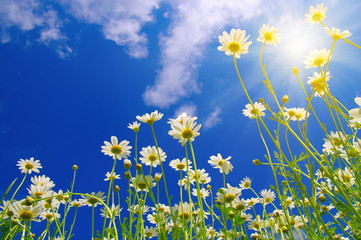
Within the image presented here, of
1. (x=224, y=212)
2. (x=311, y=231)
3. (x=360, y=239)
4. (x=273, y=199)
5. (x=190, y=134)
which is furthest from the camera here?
(x=273, y=199)

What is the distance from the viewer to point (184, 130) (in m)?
1.91

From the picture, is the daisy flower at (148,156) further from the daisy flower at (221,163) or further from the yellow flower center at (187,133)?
the yellow flower center at (187,133)

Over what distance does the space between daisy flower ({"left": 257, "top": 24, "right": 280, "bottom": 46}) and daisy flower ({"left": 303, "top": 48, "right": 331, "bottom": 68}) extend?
32cm

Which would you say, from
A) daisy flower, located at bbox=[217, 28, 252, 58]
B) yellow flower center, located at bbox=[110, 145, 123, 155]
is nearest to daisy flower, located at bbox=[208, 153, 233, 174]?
yellow flower center, located at bbox=[110, 145, 123, 155]

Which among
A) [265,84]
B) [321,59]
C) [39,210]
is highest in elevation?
[321,59]

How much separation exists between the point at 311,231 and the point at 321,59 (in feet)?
4.66

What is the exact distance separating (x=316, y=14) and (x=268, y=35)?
1.44 feet

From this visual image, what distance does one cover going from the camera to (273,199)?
348 centimetres

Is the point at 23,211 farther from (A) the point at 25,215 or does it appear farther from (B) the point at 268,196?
(B) the point at 268,196

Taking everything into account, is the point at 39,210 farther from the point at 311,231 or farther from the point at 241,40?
the point at 241,40

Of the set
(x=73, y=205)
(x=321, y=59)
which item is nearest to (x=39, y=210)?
(x=73, y=205)

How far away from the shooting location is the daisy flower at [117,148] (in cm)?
259

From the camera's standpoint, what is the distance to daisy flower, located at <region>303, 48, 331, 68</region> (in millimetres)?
2127

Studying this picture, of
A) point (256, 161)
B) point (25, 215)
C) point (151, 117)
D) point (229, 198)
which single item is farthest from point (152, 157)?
point (25, 215)
